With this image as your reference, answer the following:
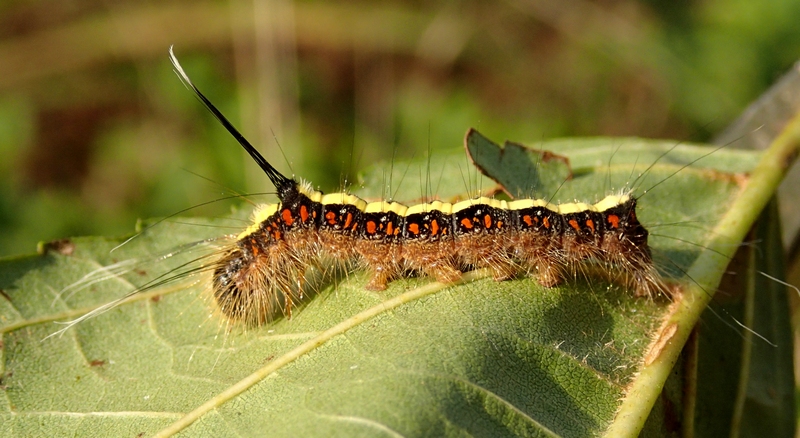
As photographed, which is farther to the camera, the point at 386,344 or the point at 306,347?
the point at 306,347

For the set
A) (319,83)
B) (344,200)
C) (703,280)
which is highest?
(319,83)

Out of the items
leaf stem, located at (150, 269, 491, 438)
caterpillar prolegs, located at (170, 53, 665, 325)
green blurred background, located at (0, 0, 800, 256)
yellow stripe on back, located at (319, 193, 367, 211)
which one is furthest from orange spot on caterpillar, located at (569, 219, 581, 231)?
green blurred background, located at (0, 0, 800, 256)

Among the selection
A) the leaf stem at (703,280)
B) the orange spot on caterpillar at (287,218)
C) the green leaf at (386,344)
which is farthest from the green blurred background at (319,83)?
the leaf stem at (703,280)

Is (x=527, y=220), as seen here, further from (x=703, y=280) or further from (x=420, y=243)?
(x=703, y=280)

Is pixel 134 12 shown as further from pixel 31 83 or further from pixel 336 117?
pixel 336 117

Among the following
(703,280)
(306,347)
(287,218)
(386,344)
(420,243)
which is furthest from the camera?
(287,218)

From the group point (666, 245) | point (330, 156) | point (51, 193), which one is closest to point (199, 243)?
point (666, 245)

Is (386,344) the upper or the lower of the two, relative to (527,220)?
lower

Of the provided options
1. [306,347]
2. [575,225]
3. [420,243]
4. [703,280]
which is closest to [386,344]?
[306,347]
